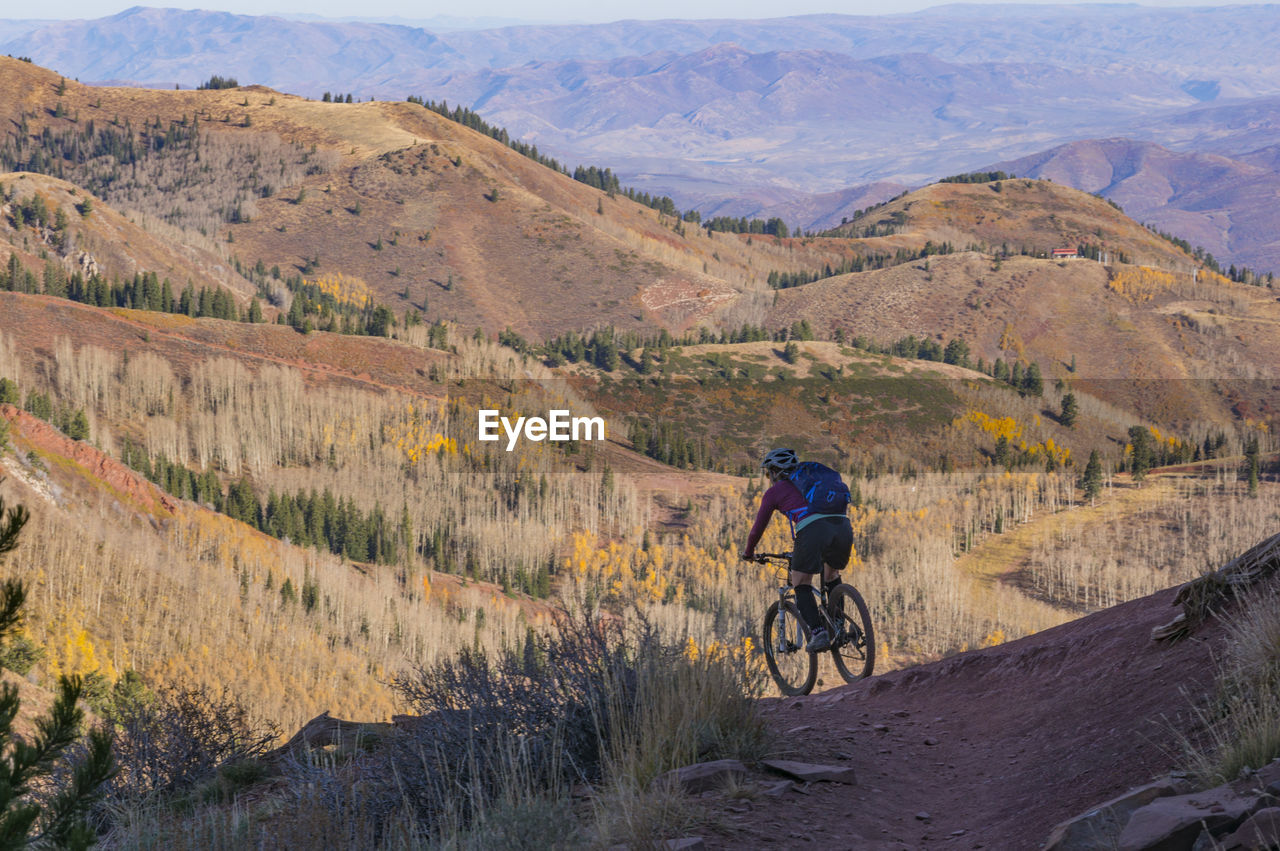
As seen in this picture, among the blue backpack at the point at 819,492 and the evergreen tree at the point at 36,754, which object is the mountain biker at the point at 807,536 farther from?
the evergreen tree at the point at 36,754

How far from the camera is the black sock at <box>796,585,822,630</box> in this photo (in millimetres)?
12633

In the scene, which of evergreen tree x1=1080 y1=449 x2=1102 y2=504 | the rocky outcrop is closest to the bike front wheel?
the rocky outcrop

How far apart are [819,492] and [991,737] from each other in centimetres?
305

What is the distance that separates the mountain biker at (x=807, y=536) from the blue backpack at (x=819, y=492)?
0.9 inches

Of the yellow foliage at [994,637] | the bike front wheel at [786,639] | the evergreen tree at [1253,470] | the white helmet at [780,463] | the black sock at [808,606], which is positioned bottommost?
the yellow foliage at [994,637]

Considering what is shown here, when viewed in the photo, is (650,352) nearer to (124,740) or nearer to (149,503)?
(149,503)

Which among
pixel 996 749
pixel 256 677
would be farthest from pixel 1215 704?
pixel 256 677

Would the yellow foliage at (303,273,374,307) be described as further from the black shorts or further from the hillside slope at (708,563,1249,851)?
the hillside slope at (708,563,1249,851)

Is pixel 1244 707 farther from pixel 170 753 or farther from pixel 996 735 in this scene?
pixel 170 753

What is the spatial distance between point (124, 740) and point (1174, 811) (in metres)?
12.4

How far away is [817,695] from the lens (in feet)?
42.3

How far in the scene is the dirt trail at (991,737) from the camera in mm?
7797

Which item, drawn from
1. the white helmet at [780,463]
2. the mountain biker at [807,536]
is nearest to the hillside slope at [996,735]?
the mountain biker at [807,536]

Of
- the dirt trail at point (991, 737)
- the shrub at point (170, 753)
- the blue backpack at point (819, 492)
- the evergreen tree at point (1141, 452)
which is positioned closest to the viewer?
the dirt trail at point (991, 737)
